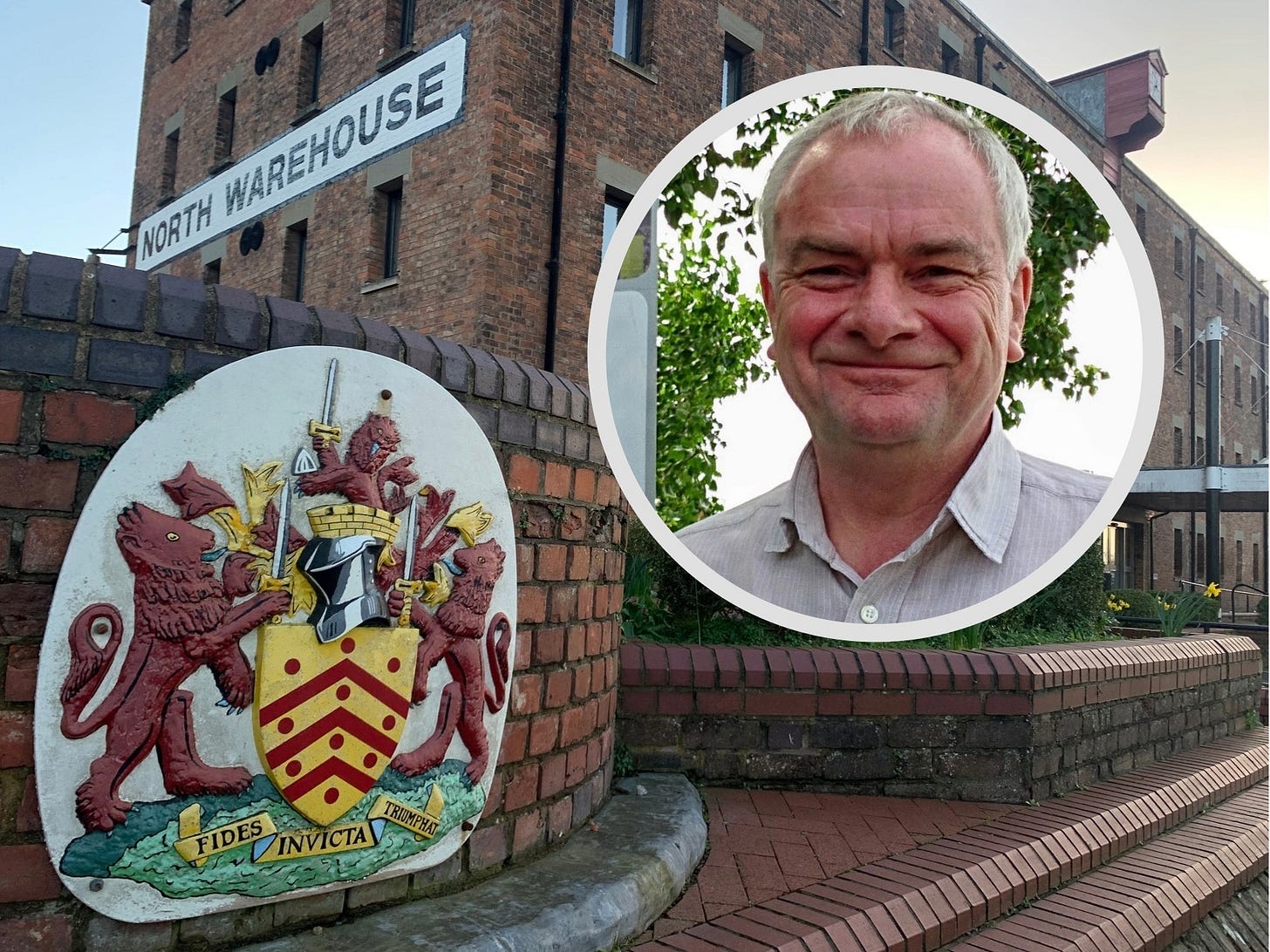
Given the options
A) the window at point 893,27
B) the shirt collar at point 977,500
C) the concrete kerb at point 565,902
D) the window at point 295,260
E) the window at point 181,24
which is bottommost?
the concrete kerb at point 565,902

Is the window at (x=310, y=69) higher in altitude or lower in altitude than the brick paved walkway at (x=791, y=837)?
higher

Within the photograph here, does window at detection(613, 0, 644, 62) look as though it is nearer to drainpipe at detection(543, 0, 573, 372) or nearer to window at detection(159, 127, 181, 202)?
drainpipe at detection(543, 0, 573, 372)

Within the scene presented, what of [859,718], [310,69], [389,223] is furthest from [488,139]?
[859,718]

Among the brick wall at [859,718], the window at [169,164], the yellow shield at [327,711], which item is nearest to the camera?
the yellow shield at [327,711]

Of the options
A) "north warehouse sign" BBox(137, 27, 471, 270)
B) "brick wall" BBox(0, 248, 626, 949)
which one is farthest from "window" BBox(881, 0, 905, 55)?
"brick wall" BBox(0, 248, 626, 949)

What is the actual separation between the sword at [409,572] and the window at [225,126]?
1308cm

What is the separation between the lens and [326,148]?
10.8m

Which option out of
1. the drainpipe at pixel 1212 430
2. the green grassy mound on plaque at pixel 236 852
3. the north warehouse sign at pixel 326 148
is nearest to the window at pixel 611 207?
the north warehouse sign at pixel 326 148

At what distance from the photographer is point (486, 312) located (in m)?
8.27

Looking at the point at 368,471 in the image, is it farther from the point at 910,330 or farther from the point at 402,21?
the point at 402,21

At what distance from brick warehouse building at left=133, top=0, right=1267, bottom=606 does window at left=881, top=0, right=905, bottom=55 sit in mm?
43

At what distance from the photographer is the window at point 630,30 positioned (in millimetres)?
9914

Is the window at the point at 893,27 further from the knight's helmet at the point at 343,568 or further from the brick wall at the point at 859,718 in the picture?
the knight's helmet at the point at 343,568

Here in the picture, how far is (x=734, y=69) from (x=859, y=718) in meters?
9.31
